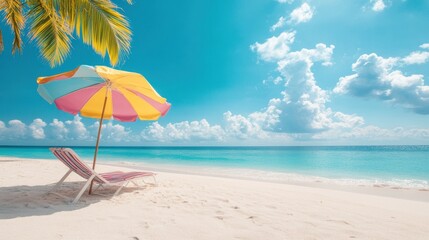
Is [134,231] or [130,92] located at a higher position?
[130,92]

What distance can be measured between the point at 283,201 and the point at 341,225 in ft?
4.27

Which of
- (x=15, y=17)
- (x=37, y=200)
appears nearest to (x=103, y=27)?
(x=15, y=17)

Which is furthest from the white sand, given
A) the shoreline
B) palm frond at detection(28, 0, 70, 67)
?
palm frond at detection(28, 0, 70, 67)

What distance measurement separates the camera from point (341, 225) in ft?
10.3

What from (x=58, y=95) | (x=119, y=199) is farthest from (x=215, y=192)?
(x=58, y=95)

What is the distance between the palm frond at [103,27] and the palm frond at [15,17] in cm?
122

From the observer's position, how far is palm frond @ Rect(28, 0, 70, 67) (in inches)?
222

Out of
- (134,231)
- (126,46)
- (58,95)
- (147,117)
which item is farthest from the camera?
(126,46)

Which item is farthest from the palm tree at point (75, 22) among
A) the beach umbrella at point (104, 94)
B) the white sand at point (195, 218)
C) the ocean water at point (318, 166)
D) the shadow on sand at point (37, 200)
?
the ocean water at point (318, 166)

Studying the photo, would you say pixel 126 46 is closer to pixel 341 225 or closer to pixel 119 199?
pixel 119 199

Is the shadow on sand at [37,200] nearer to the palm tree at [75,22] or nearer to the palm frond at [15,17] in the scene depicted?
the palm tree at [75,22]

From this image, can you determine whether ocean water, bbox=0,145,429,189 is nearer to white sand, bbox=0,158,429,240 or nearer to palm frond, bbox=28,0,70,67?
white sand, bbox=0,158,429,240

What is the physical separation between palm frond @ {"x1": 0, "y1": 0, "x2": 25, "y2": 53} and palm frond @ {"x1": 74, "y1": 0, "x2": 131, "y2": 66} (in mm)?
1222

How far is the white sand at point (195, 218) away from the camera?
2.69 metres
